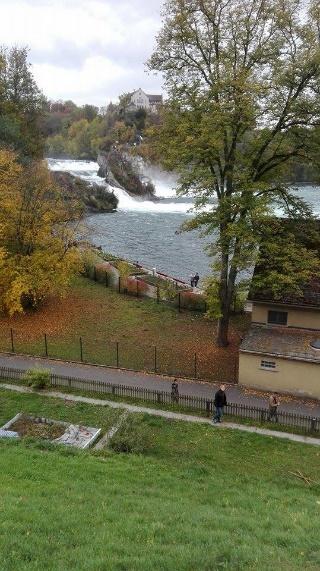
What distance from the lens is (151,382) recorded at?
23.4 meters

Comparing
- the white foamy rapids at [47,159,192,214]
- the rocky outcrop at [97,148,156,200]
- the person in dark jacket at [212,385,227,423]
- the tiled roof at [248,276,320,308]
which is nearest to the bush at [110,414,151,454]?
the person in dark jacket at [212,385,227,423]

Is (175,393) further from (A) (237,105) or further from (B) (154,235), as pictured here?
(B) (154,235)

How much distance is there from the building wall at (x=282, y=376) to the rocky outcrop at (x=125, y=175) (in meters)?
80.2

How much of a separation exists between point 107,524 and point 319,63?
1988cm

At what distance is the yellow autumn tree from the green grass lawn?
11.6 meters

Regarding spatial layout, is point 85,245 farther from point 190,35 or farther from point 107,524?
point 107,524

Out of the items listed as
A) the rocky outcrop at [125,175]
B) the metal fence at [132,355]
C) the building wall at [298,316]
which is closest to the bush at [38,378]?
the metal fence at [132,355]

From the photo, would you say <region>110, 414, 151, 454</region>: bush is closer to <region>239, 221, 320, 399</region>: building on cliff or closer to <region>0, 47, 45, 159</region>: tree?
<region>239, 221, 320, 399</region>: building on cliff

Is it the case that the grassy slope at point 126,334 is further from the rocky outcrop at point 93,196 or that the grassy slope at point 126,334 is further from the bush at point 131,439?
the rocky outcrop at point 93,196

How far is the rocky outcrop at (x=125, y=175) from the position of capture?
10188 centimetres

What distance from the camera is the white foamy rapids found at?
92.4 metres

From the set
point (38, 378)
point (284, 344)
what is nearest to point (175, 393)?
point (38, 378)

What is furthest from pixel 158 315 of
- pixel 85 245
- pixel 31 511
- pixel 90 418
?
pixel 31 511

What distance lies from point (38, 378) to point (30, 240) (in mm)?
12000
